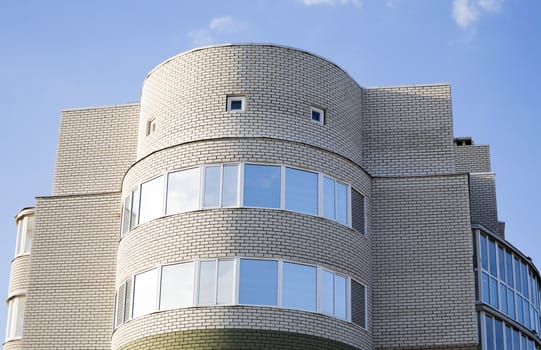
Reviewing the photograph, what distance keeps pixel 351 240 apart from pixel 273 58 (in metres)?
5.27

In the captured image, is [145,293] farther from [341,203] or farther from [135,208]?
[341,203]

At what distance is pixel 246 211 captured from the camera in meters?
25.7

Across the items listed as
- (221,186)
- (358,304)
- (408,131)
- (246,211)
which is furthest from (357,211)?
(221,186)

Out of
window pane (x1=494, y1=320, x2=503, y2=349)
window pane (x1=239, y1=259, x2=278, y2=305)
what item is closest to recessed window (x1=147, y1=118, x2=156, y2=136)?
window pane (x1=239, y1=259, x2=278, y2=305)

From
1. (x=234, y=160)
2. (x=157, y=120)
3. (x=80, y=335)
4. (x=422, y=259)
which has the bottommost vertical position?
(x=80, y=335)

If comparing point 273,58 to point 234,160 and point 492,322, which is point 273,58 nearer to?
point 234,160

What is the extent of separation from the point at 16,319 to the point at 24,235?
2.77m

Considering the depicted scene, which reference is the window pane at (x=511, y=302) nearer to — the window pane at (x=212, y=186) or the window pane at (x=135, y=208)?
the window pane at (x=212, y=186)

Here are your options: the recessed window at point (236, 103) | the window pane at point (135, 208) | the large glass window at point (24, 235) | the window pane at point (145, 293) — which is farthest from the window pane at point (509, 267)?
the large glass window at point (24, 235)

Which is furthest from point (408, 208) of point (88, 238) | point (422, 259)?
point (88, 238)

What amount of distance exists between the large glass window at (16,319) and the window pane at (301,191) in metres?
9.63

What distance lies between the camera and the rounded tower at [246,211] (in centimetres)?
2500

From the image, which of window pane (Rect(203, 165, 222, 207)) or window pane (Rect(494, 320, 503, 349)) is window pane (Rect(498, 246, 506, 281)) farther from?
window pane (Rect(203, 165, 222, 207))

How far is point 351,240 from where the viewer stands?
27.0 m
